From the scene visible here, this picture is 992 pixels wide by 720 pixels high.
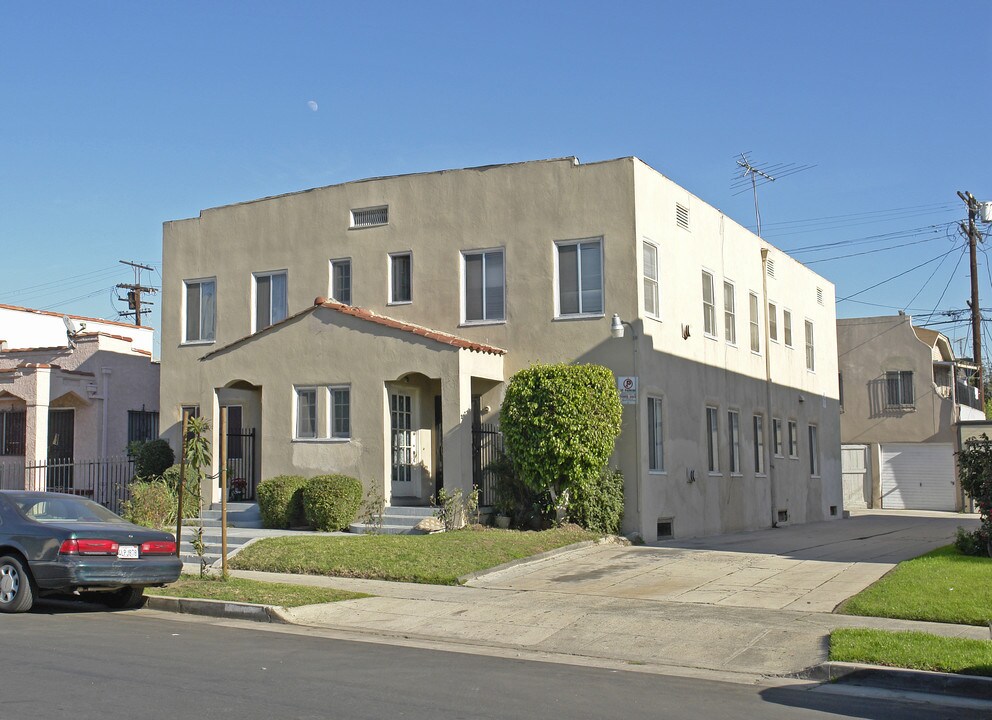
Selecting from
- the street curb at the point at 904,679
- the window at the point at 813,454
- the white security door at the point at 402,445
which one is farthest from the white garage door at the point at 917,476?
the street curb at the point at 904,679

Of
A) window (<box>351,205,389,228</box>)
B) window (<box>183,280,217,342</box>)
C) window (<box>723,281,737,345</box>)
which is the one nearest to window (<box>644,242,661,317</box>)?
window (<box>723,281,737,345</box>)

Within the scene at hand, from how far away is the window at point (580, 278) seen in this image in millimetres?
20578

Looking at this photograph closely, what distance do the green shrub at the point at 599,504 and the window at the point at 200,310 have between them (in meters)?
10.2

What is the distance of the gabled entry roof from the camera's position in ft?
65.9

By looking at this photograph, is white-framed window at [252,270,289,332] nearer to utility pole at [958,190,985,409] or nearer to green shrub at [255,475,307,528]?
green shrub at [255,475,307,528]

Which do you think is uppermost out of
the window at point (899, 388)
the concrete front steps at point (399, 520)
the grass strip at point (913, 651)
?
the window at point (899, 388)

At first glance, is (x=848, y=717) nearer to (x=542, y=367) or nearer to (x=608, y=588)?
(x=608, y=588)

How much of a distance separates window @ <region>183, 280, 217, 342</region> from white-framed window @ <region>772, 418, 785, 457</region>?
14.7m

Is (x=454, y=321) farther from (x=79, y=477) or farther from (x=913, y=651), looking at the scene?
(x=913, y=651)

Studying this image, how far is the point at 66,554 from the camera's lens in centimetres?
1173

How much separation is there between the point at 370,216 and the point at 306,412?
4561mm

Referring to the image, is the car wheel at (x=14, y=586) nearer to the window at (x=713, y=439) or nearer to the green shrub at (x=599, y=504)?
the green shrub at (x=599, y=504)

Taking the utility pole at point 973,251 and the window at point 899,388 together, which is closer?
the utility pole at point 973,251

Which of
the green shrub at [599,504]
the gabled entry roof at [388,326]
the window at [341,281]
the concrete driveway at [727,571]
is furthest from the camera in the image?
the window at [341,281]
